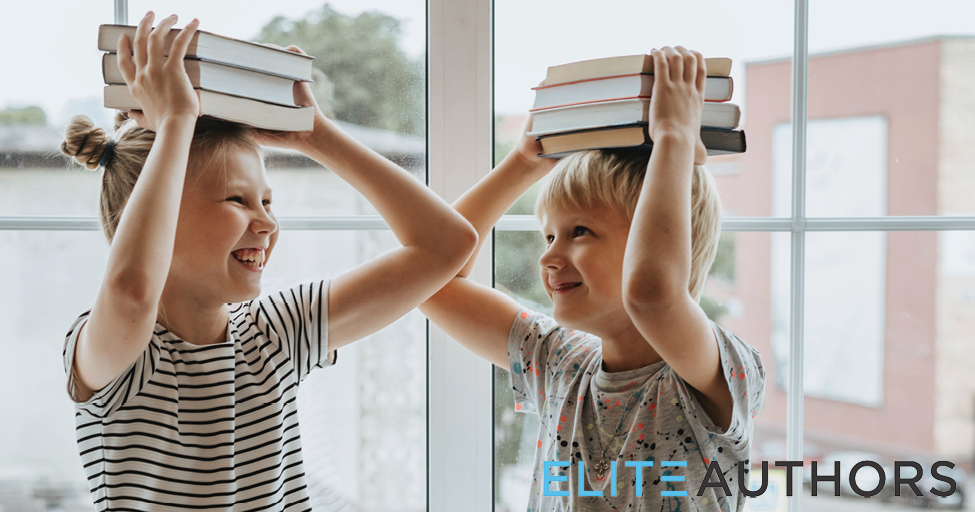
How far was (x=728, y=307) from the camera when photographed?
118 cm

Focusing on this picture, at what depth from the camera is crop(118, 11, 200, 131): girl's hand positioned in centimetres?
75

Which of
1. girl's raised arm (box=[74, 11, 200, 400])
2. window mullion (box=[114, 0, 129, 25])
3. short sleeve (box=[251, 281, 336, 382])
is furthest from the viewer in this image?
window mullion (box=[114, 0, 129, 25])

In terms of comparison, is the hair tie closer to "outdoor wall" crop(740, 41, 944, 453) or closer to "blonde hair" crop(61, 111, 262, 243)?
"blonde hair" crop(61, 111, 262, 243)

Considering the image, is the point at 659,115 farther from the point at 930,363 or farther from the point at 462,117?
the point at 930,363

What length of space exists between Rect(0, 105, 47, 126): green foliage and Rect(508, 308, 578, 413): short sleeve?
939 millimetres

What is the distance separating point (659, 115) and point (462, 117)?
1.43 ft

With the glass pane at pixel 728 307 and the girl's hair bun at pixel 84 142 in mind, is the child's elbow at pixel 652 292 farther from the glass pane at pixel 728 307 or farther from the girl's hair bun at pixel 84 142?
the girl's hair bun at pixel 84 142

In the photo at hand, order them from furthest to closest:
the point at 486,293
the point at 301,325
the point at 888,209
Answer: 1. the point at 888,209
2. the point at 486,293
3. the point at 301,325

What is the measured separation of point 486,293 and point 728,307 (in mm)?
480

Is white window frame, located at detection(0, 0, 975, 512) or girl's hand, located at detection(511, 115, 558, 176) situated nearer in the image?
girl's hand, located at detection(511, 115, 558, 176)

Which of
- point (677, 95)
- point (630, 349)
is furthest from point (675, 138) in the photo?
point (630, 349)

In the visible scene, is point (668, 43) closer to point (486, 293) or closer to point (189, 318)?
point (486, 293)

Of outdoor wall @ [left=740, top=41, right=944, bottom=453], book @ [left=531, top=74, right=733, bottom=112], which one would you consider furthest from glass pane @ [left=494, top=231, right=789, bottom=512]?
book @ [left=531, top=74, right=733, bottom=112]

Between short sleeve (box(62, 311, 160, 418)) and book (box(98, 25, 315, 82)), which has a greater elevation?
book (box(98, 25, 315, 82))
